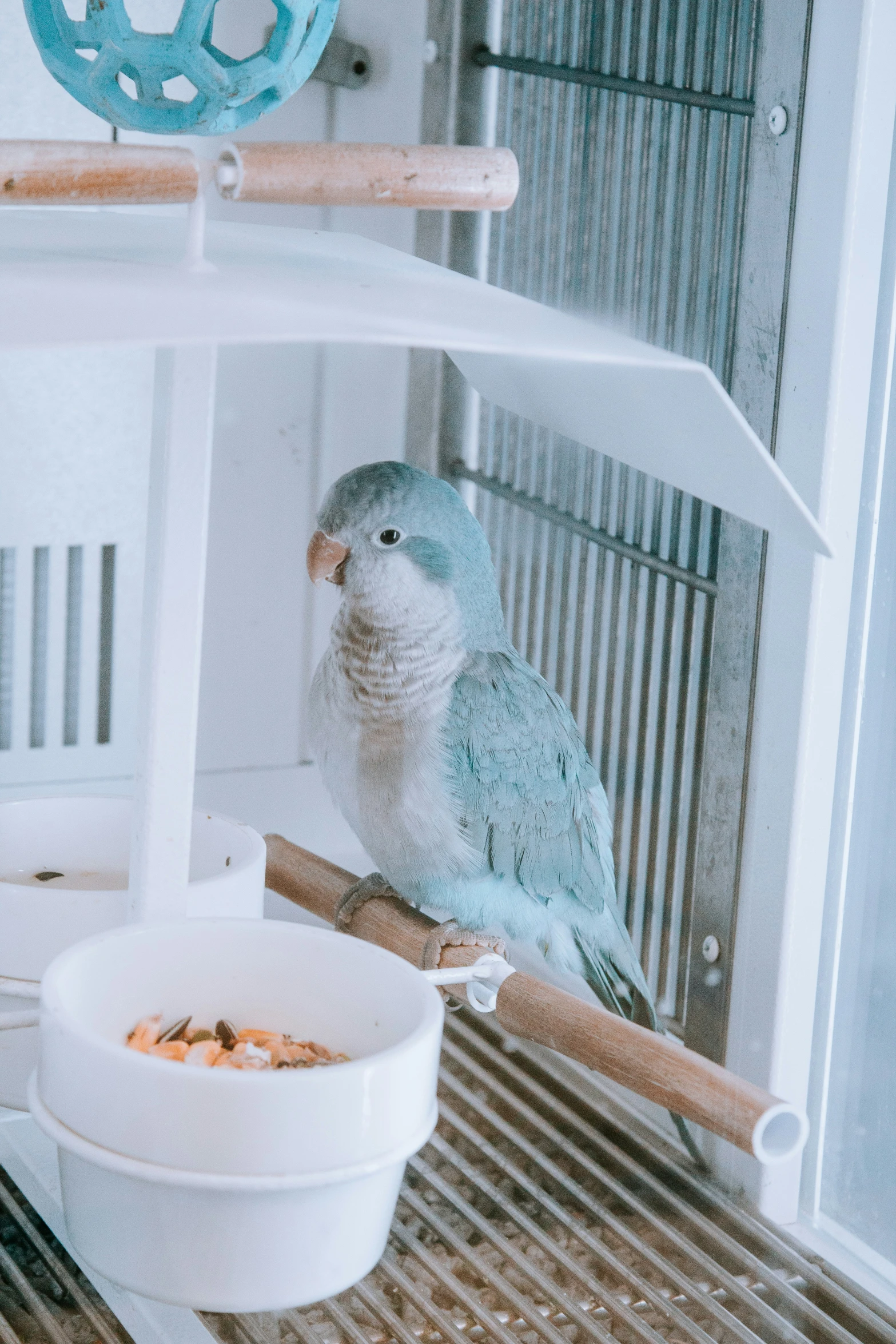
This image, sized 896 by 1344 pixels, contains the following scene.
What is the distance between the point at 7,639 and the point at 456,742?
32cm

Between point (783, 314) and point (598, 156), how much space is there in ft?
0.54

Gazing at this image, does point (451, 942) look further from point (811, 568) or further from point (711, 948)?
point (811, 568)

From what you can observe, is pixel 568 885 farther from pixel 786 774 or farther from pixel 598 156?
pixel 598 156

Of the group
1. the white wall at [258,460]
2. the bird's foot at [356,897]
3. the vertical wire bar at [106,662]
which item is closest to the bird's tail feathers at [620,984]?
the bird's foot at [356,897]

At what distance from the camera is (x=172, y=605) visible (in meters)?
0.51

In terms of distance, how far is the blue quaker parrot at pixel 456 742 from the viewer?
2.37 ft

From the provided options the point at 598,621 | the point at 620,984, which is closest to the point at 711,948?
the point at 620,984

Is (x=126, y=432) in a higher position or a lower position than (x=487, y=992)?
higher

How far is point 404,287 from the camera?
505 millimetres

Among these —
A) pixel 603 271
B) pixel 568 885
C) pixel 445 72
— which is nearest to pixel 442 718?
pixel 568 885

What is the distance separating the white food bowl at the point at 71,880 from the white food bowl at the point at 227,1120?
0.07 m

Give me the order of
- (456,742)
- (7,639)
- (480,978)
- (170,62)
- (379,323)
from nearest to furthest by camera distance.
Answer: (379,323) → (170,62) → (480,978) → (456,742) → (7,639)

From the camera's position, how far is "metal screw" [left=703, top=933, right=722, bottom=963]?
695mm

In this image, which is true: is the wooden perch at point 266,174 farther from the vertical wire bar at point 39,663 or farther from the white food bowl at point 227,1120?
the vertical wire bar at point 39,663
